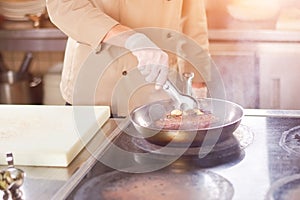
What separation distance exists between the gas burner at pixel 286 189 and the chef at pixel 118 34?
0.60m

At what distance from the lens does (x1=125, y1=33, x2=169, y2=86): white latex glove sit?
130 centimetres

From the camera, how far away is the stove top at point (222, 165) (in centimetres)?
101

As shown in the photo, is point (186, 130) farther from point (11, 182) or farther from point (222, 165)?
point (11, 182)

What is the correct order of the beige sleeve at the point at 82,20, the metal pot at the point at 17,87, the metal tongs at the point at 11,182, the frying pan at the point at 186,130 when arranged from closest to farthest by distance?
the metal tongs at the point at 11,182
the frying pan at the point at 186,130
the beige sleeve at the point at 82,20
the metal pot at the point at 17,87

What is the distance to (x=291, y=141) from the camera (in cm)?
123

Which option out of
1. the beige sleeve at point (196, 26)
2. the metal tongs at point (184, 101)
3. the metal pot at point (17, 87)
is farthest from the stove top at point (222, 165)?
the metal pot at point (17, 87)

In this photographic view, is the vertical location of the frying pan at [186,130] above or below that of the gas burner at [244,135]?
above

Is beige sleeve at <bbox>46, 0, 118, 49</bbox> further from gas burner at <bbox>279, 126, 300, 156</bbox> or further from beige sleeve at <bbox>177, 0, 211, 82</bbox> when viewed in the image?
gas burner at <bbox>279, 126, 300, 156</bbox>

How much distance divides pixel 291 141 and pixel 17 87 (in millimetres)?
1943

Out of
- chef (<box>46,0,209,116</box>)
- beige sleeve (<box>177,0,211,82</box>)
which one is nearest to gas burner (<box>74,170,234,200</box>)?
chef (<box>46,0,209,116</box>)

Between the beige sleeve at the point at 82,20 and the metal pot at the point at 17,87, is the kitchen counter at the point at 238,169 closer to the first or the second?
the beige sleeve at the point at 82,20

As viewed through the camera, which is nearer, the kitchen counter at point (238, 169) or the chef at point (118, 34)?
the kitchen counter at point (238, 169)

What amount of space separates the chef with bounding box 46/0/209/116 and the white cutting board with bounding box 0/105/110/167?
0.23 m

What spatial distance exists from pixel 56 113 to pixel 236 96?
1.32m
